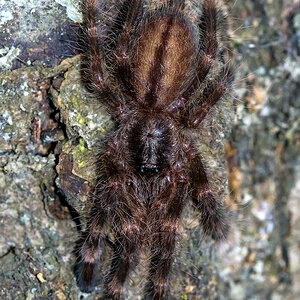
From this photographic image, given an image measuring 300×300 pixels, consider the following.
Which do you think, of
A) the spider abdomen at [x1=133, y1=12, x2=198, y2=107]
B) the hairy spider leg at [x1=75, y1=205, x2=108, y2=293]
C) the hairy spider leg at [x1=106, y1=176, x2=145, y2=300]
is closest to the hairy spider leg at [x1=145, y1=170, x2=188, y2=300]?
the hairy spider leg at [x1=106, y1=176, x2=145, y2=300]

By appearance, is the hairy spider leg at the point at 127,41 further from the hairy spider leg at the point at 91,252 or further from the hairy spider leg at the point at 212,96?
the hairy spider leg at the point at 91,252

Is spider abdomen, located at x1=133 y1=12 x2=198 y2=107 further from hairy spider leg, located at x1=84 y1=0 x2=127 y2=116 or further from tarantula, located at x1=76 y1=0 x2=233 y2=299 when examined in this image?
hairy spider leg, located at x1=84 y1=0 x2=127 y2=116

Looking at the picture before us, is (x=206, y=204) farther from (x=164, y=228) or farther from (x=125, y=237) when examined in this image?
(x=125, y=237)

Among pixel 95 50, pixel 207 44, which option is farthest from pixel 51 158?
pixel 207 44

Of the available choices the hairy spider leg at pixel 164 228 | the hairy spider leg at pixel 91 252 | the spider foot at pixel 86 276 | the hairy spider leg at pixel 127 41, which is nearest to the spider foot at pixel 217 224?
the hairy spider leg at pixel 164 228

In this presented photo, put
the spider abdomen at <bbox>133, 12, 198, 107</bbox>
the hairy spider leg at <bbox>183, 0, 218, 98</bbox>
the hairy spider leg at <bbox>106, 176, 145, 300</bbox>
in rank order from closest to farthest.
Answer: the spider abdomen at <bbox>133, 12, 198, 107</bbox> < the hairy spider leg at <bbox>106, 176, 145, 300</bbox> < the hairy spider leg at <bbox>183, 0, 218, 98</bbox>
